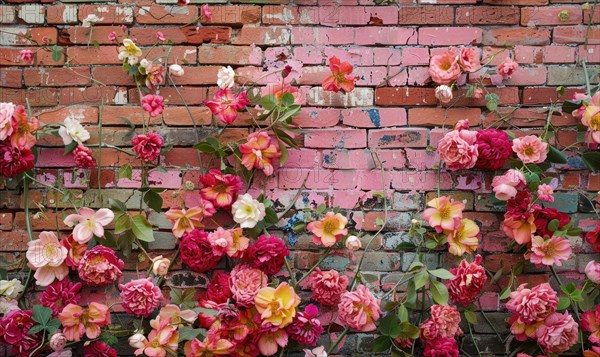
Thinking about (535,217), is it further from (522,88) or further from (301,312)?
(301,312)

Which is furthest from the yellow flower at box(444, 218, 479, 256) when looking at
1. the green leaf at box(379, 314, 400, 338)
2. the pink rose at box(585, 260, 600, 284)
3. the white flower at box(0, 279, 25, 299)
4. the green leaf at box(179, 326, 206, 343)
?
the white flower at box(0, 279, 25, 299)

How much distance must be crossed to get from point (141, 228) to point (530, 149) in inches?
57.1

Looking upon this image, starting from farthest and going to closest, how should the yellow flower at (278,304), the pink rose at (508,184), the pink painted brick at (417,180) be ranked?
the pink painted brick at (417,180) < the pink rose at (508,184) < the yellow flower at (278,304)

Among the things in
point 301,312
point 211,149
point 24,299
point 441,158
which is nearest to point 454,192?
point 441,158

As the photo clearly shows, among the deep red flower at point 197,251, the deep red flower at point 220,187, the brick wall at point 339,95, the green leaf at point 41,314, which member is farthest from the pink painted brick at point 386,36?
the green leaf at point 41,314

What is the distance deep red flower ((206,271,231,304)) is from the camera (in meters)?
2.14

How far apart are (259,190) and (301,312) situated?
1.58 feet

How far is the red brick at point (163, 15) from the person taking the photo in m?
2.30

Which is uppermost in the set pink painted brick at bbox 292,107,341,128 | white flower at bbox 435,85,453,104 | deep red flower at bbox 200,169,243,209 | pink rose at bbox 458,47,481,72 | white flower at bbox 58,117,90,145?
pink rose at bbox 458,47,481,72

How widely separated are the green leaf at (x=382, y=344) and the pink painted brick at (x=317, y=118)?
812 millimetres

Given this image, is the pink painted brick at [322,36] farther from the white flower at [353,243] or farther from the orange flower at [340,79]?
the white flower at [353,243]

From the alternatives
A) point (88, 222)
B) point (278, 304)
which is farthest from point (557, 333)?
point (88, 222)

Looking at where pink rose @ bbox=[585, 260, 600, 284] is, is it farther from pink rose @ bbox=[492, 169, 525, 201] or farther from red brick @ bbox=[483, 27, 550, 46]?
red brick @ bbox=[483, 27, 550, 46]

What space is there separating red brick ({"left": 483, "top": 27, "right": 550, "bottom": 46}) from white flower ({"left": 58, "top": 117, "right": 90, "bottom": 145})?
1.56m
